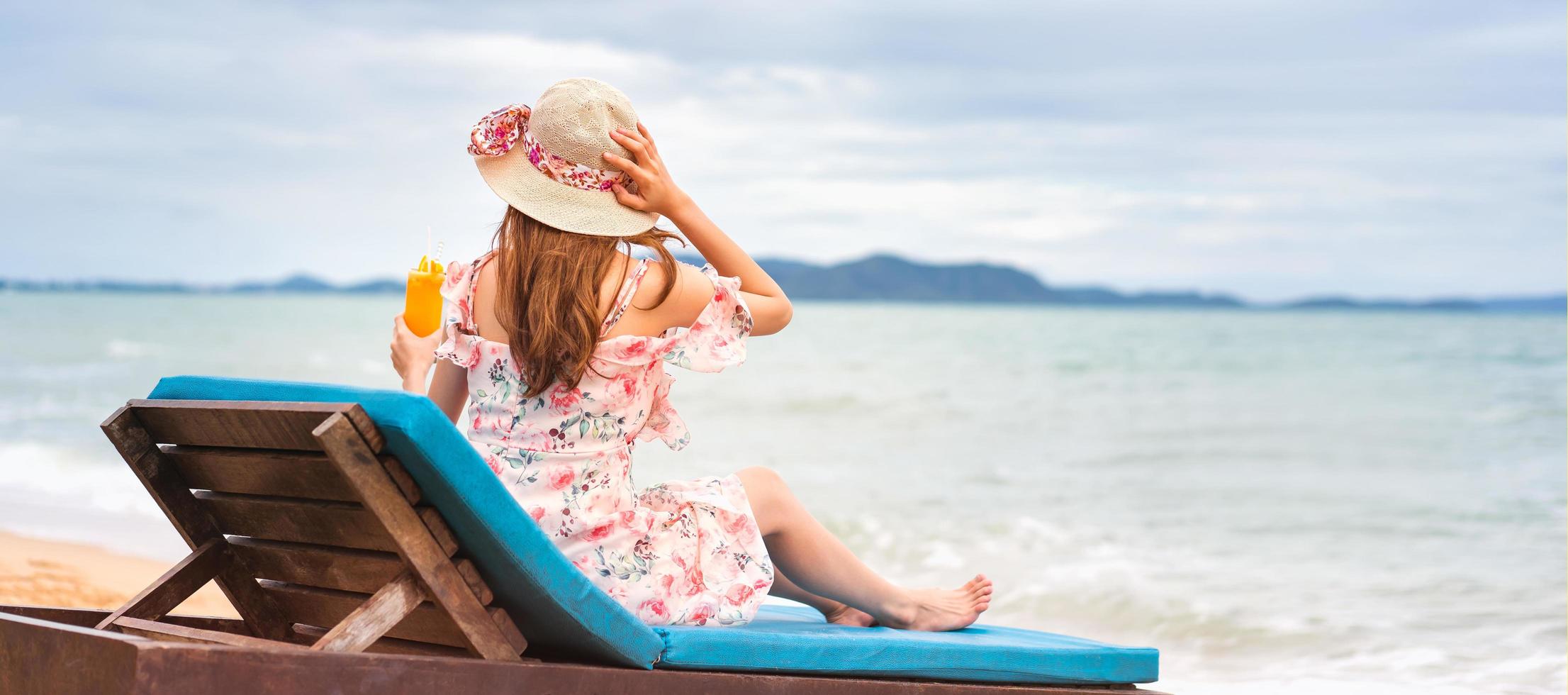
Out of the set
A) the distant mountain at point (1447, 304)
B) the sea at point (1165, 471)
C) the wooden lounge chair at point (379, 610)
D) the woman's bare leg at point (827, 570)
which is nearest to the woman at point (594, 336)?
the woman's bare leg at point (827, 570)

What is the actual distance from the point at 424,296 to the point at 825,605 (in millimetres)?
1220

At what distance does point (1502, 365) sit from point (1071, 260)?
1152 centimetres

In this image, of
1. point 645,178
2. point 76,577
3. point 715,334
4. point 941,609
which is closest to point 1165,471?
point 76,577

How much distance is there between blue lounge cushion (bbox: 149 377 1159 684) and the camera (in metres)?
2.10

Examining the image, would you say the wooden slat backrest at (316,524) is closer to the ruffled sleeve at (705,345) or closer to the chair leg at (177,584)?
the chair leg at (177,584)

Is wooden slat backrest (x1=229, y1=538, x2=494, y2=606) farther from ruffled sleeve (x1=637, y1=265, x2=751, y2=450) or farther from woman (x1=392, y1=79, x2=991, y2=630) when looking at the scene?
ruffled sleeve (x1=637, y1=265, x2=751, y2=450)

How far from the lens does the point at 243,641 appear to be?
2264 millimetres

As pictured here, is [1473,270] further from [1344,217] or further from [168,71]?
[168,71]

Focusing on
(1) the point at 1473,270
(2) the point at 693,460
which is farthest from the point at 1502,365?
(2) the point at 693,460

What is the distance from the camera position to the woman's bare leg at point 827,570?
2.93m

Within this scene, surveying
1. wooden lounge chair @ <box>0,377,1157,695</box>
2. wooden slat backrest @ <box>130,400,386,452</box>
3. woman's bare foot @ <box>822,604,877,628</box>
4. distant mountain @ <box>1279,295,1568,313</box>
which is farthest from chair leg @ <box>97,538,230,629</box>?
distant mountain @ <box>1279,295,1568,313</box>

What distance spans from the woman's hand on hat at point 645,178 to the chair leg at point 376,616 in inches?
34.8

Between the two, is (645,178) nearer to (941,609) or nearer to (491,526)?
(491,526)

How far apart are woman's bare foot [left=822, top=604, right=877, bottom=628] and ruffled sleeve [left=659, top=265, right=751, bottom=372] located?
755 mm
